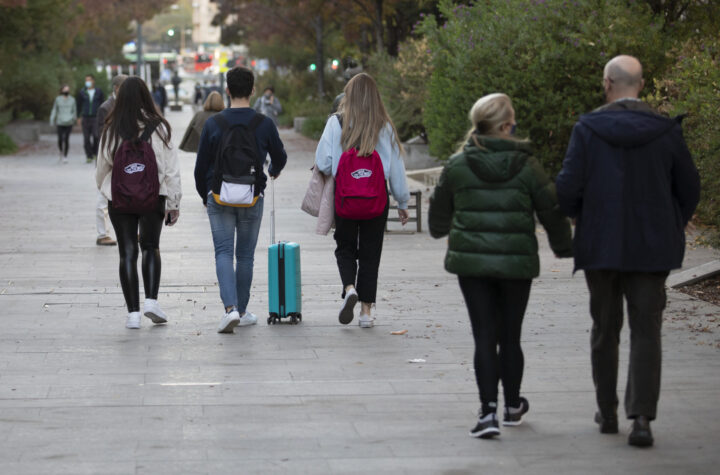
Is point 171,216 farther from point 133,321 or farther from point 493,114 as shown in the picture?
point 493,114

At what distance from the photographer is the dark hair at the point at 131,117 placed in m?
8.13

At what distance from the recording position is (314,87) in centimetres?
5131

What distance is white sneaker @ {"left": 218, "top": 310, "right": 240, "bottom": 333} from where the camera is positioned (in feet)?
26.6

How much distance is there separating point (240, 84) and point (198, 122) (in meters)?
5.61

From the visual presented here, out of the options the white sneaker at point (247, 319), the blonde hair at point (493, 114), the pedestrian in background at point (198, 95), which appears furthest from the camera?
the pedestrian in background at point (198, 95)

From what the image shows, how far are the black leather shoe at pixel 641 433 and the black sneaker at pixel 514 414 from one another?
55 cm

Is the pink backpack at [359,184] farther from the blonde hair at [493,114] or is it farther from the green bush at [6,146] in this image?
the green bush at [6,146]

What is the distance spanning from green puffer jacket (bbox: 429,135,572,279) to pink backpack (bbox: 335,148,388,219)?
98.8 inches

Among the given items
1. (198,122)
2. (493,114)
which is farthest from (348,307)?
(198,122)

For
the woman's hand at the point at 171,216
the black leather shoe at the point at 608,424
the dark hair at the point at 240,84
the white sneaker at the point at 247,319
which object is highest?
the dark hair at the point at 240,84

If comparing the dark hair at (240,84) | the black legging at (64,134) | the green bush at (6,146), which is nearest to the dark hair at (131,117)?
the dark hair at (240,84)

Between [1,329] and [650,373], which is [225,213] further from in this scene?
[650,373]

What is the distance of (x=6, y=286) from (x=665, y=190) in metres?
6.48

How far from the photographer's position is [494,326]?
559 centimetres
